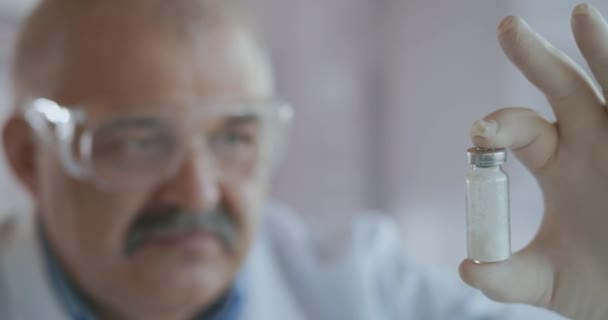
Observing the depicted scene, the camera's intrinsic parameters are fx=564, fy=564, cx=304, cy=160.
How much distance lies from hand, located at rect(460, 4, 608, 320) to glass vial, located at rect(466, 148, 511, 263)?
0.01 meters

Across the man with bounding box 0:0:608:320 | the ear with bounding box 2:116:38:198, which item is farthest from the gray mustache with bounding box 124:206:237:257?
the ear with bounding box 2:116:38:198

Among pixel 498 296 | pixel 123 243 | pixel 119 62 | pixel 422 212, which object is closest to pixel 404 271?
pixel 422 212

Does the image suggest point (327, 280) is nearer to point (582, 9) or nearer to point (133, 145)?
point (133, 145)

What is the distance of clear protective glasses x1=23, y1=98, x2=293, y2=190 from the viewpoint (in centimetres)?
77

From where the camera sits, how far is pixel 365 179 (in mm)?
1652

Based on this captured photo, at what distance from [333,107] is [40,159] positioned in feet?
2.96

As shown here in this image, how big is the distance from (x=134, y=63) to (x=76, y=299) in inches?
14.8

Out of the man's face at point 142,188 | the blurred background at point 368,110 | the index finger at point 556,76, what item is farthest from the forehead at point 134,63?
the blurred background at point 368,110

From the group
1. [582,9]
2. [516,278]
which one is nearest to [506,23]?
[582,9]

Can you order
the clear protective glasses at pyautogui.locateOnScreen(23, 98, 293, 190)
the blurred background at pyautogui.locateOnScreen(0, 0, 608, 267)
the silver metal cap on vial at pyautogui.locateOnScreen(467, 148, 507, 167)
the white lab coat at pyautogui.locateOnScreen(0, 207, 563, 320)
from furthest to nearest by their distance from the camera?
the blurred background at pyautogui.locateOnScreen(0, 0, 608, 267) → the white lab coat at pyautogui.locateOnScreen(0, 207, 563, 320) → the clear protective glasses at pyautogui.locateOnScreen(23, 98, 293, 190) → the silver metal cap on vial at pyautogui.locateOnScreen(467, 148, 507, 167)

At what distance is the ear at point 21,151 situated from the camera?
2.82 feet

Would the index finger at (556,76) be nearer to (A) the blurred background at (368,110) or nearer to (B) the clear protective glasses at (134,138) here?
(B) the clear protective glasses at (134,138)

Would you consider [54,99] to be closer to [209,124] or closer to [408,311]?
[209,124]

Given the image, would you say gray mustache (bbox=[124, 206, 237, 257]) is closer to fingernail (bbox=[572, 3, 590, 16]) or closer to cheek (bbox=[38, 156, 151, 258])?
cheek (bbox=[38, 156, 151, 258])
